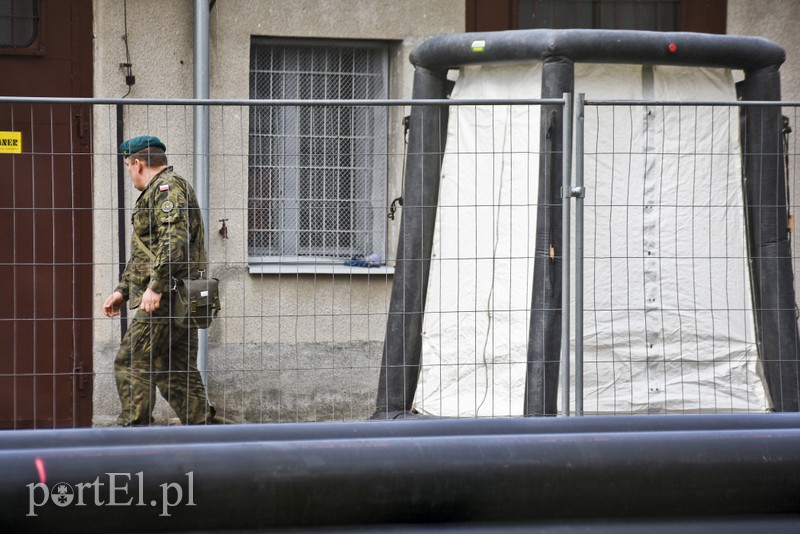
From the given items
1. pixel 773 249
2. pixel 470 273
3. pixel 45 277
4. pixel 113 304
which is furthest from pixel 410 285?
pixel 773 249

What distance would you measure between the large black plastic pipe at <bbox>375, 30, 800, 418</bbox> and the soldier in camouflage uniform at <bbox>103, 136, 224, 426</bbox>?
1.11 metres

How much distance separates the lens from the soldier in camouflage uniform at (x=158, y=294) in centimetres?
601

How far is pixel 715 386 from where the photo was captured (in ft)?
21.4

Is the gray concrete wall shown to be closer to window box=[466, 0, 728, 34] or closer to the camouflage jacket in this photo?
the camouflage jacket

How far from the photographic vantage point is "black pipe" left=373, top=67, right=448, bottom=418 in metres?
6.36

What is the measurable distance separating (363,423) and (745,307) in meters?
3.57

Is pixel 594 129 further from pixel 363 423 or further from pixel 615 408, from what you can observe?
pixel 363 423

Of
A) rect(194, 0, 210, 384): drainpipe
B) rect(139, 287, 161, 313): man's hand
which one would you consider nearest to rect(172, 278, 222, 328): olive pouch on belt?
rect(139, 287, 161, 313): man's hand

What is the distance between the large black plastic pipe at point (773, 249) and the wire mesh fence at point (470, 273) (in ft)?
0.22

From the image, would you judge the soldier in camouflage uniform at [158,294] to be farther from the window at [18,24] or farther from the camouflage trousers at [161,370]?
the window at [18,24]

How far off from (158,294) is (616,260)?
2.53 metres

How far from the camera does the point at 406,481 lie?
3.38 m

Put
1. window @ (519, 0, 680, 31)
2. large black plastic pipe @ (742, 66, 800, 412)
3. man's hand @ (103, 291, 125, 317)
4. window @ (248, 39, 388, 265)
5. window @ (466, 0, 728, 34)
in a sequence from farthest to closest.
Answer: window @ (519, 0, 680, 31) < window @ (466, 0, 728, 34) < large black plastic pipe @ (742, 66, 800, 412) < man's hand @ (103, 291, 125, 317) < window @ (248, 39, 388, 265)

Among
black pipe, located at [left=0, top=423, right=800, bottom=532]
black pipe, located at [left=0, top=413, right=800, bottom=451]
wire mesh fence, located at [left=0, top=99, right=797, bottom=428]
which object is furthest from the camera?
wire mesh fence, located at [left=0, top=99, right=797, bottom=428]
